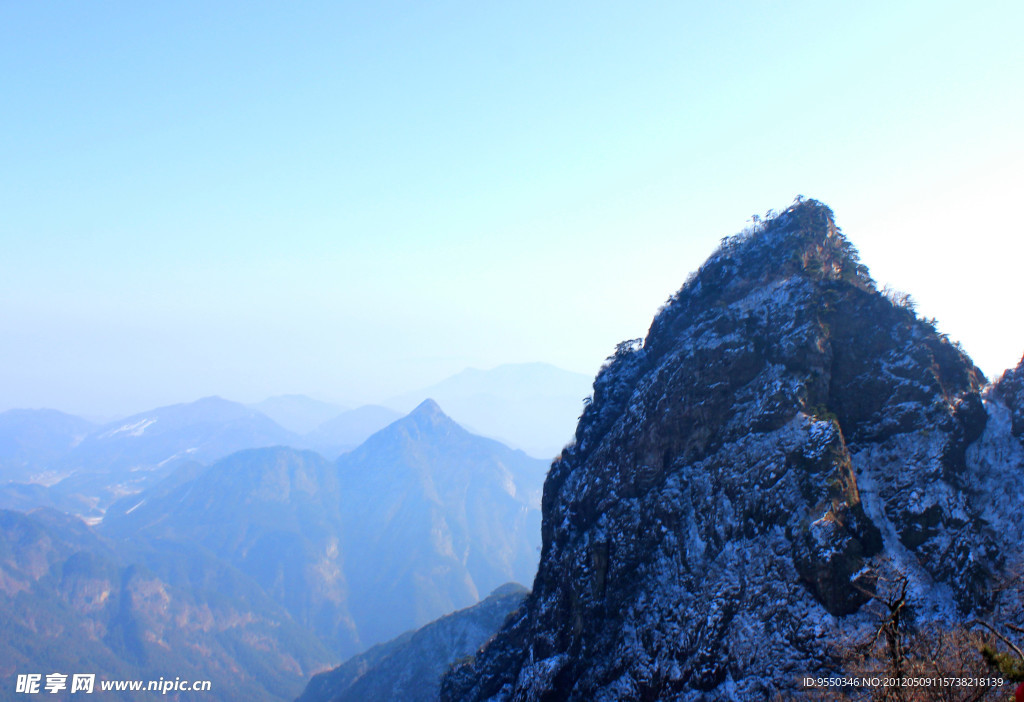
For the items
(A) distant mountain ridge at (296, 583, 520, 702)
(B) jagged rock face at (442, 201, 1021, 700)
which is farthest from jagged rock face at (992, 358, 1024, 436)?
(A) distant mountain ridge at (296, 583, 520, 702)

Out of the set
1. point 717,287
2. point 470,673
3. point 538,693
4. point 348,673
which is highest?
point 717,287

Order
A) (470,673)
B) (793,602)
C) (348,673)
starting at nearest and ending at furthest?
(793,602)
(470,673)
(348,673)

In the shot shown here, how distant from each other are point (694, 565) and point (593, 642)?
10262mm

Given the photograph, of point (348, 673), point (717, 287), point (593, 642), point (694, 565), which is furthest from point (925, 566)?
point (348, 673)

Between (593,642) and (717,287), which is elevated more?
(717,287)

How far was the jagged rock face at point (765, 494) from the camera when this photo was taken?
32406 millimetres

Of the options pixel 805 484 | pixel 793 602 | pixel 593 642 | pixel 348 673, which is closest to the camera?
pixel 793 602

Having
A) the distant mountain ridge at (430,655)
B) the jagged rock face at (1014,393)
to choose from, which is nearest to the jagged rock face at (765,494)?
the jagged rock face at (1014,393)

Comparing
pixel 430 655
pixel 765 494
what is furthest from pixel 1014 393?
pixel 430 655

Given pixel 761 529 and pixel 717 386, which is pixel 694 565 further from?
pixel 717 386

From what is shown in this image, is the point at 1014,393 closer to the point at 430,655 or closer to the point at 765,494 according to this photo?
the point at 765,494

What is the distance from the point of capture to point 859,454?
37250mm

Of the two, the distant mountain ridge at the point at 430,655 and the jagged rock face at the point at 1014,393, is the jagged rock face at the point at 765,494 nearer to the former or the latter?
the jagged rock face at the point at 1014,393

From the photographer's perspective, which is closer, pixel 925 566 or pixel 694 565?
pixel 925 566
